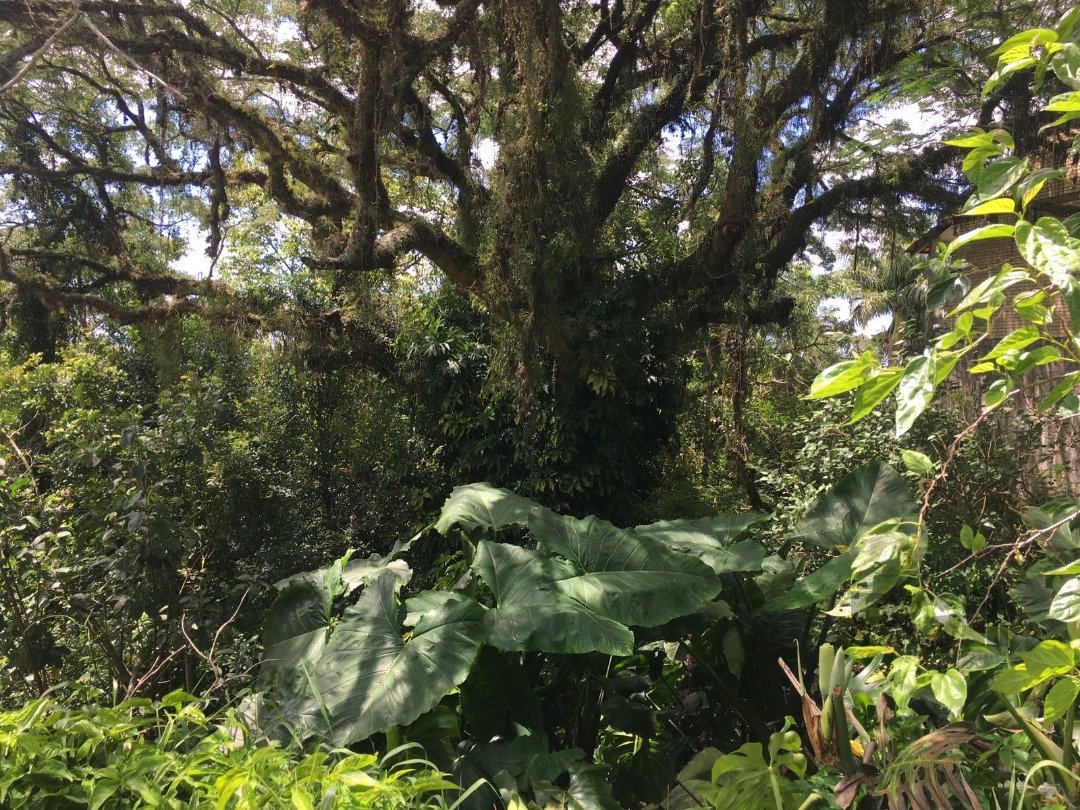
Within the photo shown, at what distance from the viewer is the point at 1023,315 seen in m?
1.20

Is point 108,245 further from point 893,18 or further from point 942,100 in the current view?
point 942,100

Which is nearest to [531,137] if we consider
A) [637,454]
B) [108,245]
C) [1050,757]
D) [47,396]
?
[637,454]

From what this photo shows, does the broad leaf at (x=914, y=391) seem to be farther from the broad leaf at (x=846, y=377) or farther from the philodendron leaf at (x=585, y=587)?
the philodendron leaf at (x=585, y=587)

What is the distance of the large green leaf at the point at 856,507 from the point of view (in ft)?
8.59

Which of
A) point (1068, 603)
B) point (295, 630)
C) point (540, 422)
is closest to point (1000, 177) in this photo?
point (1068, 603)

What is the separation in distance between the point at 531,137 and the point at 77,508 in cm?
Answer: 361

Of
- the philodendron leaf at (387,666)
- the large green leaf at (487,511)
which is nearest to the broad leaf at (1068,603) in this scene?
the philodendron leaf at (387,666)

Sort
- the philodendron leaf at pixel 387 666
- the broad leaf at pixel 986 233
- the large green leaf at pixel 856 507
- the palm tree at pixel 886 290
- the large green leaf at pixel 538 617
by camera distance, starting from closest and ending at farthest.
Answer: the broad leaf at pixel 986 233 < the philodendron leaf at pixel 387 666 < the large green leaf at pixel 538 617 < the large green leaf at pixel 856 507 < the palm tree at pixel 886 290

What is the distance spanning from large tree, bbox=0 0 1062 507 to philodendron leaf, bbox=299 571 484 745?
3103 millimetres

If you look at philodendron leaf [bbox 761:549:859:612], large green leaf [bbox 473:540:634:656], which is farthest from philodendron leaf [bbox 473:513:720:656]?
philodendron leaf [bbox 761:549:859:612]

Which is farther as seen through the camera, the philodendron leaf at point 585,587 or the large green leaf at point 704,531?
the large green leaf at point 704,531

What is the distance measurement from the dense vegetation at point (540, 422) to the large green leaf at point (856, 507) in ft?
0.04

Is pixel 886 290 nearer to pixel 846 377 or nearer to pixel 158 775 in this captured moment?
pixel 846 377

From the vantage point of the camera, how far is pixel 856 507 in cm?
270
